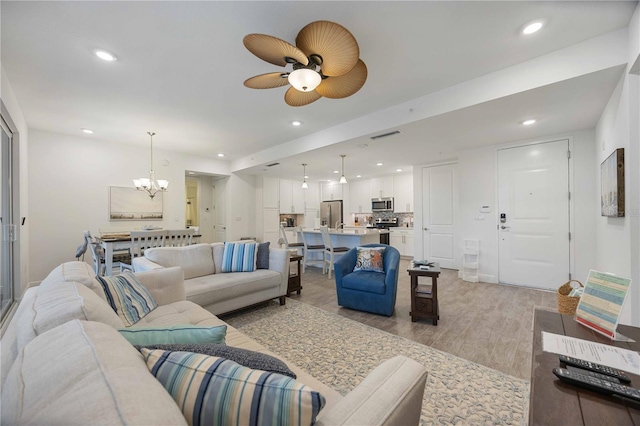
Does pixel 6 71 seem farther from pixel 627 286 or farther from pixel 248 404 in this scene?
pixel 627 286

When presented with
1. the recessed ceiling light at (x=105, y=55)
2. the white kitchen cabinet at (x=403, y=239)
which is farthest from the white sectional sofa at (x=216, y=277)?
the white kitchen cabinet at (x=403, y=239)

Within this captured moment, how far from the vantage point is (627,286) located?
1067mm

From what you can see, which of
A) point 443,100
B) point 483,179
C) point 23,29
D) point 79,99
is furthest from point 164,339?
point 483,179

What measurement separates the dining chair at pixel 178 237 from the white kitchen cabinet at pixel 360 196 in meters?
5.49

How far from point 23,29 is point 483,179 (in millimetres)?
5874

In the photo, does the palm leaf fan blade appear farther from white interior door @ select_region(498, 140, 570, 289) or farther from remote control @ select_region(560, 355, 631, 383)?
white interior door @ select_region(498, 140, 570, 289)

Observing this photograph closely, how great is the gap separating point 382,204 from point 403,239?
48.1 inches

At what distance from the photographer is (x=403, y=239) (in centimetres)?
728

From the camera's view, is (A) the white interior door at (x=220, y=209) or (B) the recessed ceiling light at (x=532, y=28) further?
(A) the white interior door at (x=220, y=209)

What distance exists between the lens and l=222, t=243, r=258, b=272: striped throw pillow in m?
3.24

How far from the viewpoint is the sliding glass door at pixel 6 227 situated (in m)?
3.17

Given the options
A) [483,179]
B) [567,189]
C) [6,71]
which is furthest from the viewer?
[483,179]

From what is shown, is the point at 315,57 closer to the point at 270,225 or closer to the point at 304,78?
the point at 304,78

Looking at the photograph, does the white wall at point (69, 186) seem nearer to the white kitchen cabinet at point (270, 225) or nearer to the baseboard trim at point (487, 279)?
the white kitchen cabinet at point (270, 225)
